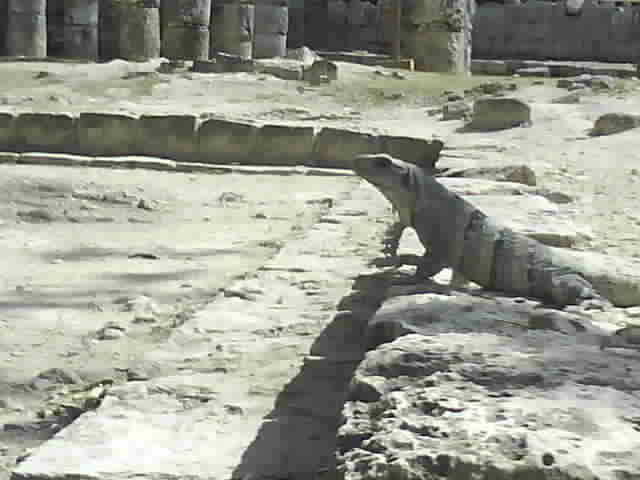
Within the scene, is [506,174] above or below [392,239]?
above

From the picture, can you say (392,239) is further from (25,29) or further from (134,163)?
(25,29)

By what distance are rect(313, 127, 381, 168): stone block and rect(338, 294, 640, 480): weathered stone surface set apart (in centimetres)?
706

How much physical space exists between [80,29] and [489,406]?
2136cm

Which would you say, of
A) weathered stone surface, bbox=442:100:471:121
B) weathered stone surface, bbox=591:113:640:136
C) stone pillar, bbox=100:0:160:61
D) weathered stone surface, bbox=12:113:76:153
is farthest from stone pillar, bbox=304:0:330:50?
weathered stone surface, bbox=591:113:640:136

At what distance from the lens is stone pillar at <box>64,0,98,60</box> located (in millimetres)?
22469

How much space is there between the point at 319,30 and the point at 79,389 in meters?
24.5

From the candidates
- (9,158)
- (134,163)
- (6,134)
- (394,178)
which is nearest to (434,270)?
(394,178)

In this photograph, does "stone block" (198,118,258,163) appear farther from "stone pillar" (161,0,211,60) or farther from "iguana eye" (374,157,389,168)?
"stone pillar" (161,0,211,60)

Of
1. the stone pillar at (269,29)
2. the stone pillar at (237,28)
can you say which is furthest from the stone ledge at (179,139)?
the stone pillar at (269,29)

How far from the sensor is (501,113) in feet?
36.5

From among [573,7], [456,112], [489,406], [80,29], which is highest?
[573,7]

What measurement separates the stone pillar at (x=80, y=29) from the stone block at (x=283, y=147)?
511 inches

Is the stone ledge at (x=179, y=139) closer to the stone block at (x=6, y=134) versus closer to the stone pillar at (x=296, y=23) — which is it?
the stone block at (x=6, y=134)

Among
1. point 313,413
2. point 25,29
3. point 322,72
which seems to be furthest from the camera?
point 25,29
